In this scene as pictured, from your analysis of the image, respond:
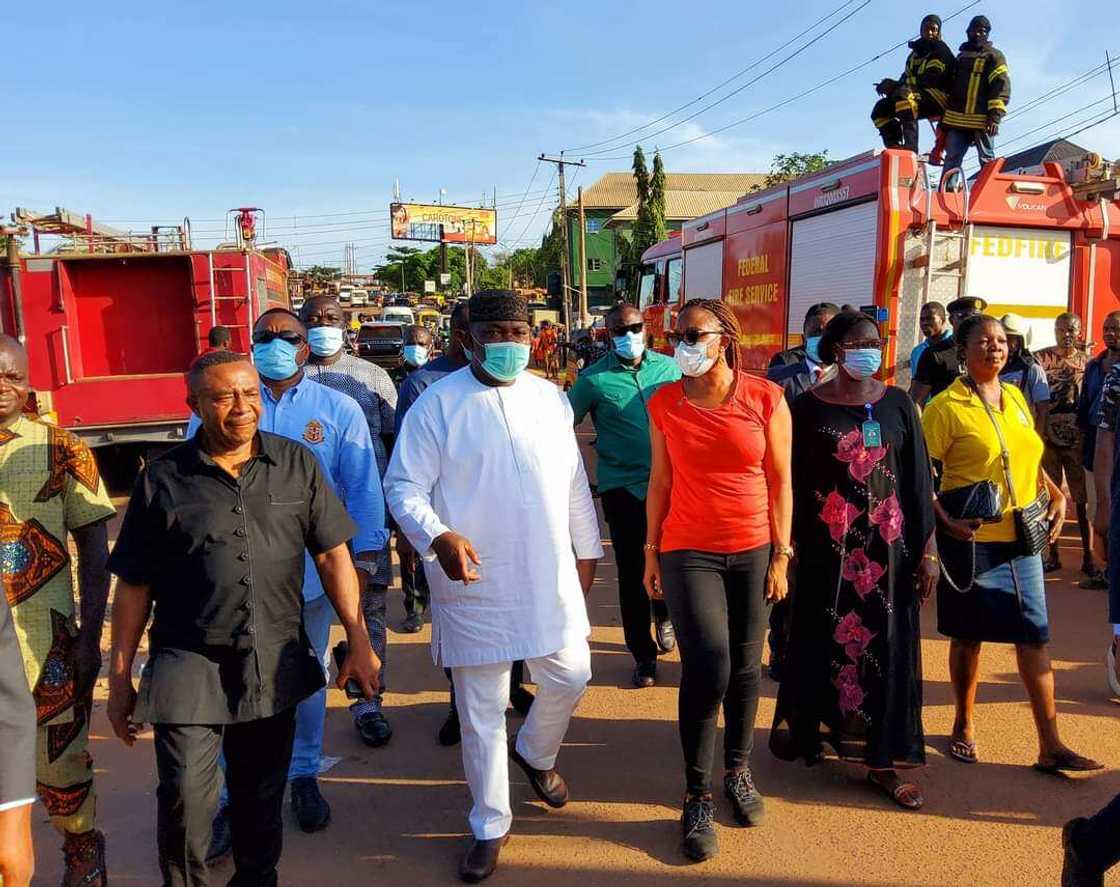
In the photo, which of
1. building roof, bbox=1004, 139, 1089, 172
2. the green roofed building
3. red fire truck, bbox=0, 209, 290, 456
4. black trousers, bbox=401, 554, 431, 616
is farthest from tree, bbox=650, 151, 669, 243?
black trousers, bbox=401, 554, 431, 616

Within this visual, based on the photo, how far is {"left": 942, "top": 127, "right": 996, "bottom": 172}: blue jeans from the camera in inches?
319

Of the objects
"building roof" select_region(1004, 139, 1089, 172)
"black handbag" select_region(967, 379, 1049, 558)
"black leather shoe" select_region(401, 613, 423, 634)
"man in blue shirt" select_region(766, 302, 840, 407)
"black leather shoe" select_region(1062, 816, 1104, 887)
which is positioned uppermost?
"building roof" select_region(1004, 139, 1089, 172)

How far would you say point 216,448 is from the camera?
2551 mm

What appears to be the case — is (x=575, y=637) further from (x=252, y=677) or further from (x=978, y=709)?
(x=978, y=709)

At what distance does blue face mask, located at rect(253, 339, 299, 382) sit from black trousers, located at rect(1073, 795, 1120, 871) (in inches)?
120

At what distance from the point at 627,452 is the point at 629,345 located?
23.3 inches

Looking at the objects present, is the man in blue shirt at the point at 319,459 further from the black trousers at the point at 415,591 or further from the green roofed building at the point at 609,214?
the green roofed building at the point at 609,214

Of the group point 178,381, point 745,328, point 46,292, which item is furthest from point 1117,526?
point 46,292

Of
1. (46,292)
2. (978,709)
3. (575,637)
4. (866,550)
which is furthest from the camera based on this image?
(46,292)

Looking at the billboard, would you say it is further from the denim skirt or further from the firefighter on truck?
the denim skirt

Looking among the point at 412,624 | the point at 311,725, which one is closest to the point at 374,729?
the point at 311,725

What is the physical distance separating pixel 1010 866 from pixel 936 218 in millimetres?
5191

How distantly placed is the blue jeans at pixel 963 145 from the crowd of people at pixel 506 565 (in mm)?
4818

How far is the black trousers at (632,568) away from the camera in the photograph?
478cm
